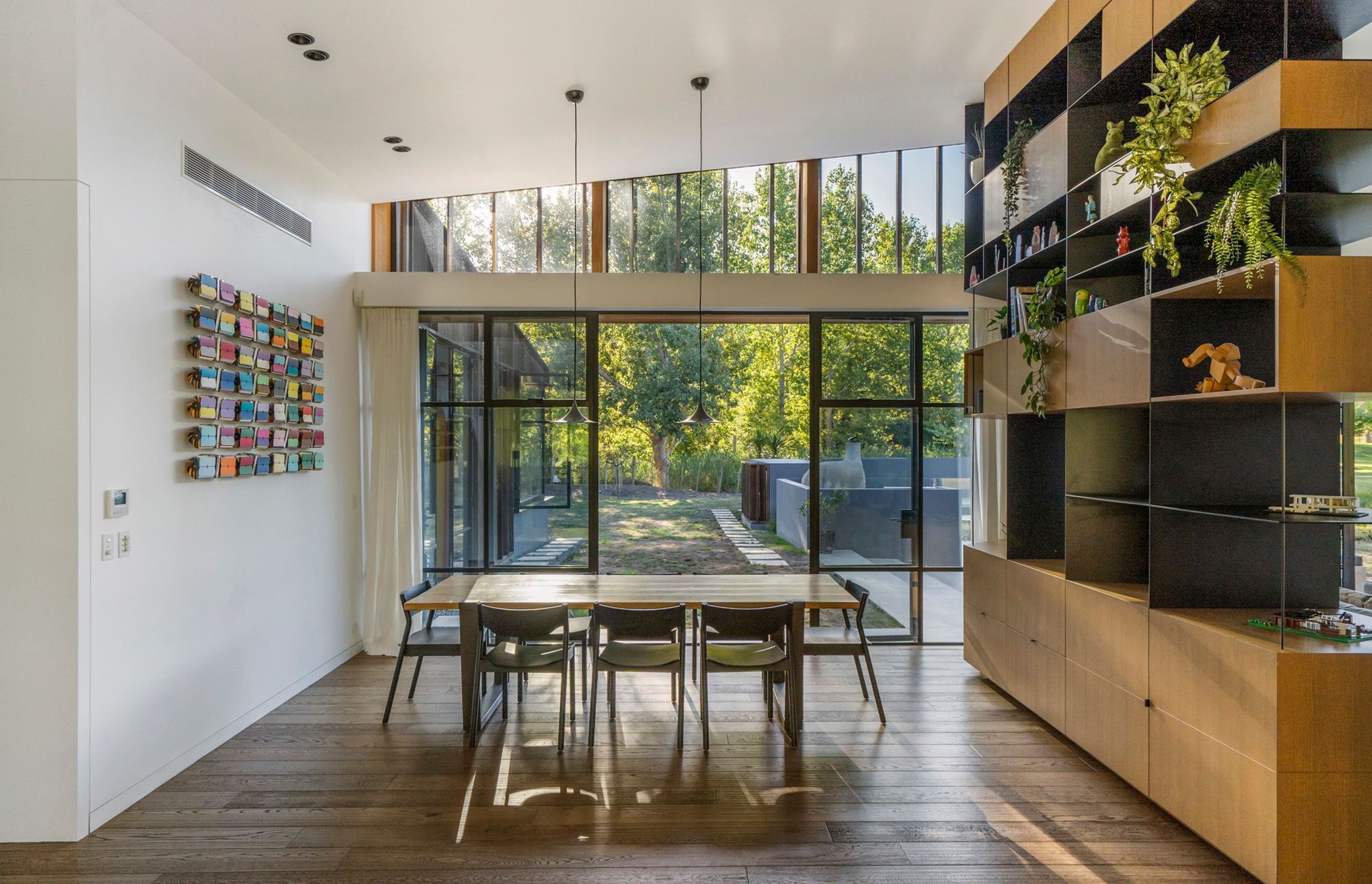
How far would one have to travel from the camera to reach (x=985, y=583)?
4.33 meters

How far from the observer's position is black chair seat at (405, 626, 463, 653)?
3889mm

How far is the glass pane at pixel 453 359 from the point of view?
212 inches

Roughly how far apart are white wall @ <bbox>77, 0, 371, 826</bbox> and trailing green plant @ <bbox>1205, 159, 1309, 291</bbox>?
14.1ft

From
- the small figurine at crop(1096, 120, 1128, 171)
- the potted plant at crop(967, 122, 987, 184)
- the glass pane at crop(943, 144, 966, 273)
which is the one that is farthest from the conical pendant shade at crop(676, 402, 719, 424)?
the glass pane at crop(943, 144, 966, 273)

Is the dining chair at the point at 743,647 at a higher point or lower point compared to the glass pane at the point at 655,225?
lower

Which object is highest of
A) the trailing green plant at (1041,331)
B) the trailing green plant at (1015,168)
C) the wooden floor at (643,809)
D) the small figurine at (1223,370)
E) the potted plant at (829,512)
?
the trailing green plant at (1015,168)

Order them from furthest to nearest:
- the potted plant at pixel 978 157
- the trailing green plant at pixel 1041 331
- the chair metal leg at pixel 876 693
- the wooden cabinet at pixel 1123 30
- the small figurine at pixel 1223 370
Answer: the potted plant at pixel 978 157 < the chair metal leg at pixel 876 693 < the trailing green plant at pixel 1041 331 < the wooden cabinet at pixel 1123 30 < the small figurine at pixel 1223 370

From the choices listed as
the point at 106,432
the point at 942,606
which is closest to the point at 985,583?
the point at 942,606

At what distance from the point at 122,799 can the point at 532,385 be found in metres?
3.35

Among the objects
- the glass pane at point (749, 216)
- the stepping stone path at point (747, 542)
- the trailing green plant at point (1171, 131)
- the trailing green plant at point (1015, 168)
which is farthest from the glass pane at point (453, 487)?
the trailing green plant at point (1171, 131)

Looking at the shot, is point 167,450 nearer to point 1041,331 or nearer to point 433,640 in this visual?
point 433,640

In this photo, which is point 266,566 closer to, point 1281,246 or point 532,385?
point 532,385

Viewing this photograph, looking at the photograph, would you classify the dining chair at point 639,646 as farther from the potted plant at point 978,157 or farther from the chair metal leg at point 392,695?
the potted plant at point 978,157

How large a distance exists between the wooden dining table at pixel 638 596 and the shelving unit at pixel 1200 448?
3.99 feet
